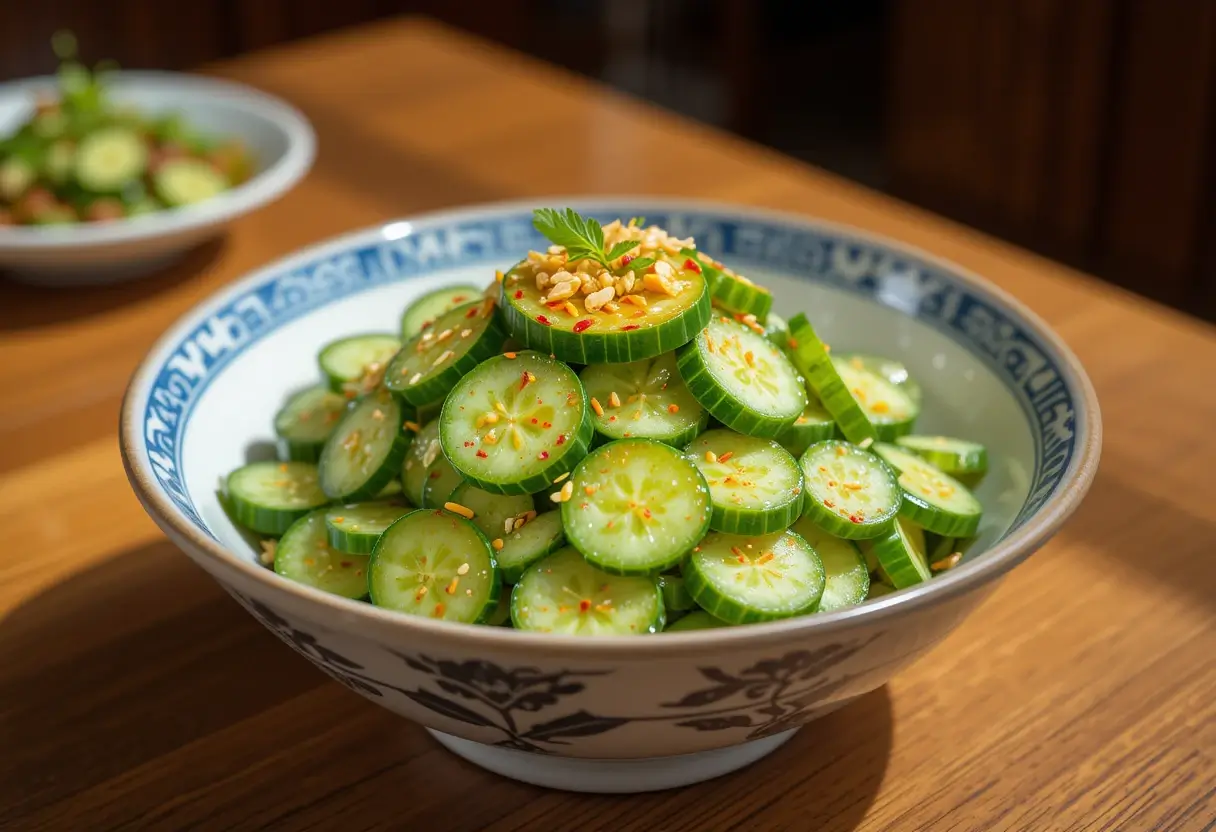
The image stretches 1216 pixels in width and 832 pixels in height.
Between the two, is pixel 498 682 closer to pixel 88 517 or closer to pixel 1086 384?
pixel 1086 384

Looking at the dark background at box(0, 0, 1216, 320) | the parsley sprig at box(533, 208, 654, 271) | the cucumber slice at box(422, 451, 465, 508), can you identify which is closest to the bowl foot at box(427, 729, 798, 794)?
the cucumber slice at box(422, 451, 465, 508)

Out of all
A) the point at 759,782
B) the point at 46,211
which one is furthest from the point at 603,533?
the point at 46,211

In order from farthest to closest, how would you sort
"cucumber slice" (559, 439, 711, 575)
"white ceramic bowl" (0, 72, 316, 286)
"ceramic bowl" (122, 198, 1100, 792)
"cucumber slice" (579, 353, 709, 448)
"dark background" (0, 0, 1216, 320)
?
"dark background" (0, 0, 1216, 320), "white ceramic bowl" (0, 72, 316, 286), "cucumber slice" (579, 353, 709, 448), "cucumber slice" (559, 439, 711, 575), "ceramic bowl" (122, 198, 1100, 792)

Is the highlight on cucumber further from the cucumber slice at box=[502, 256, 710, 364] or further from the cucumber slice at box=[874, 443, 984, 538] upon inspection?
the cucumber slice at box=[874, 443, 984, 538]

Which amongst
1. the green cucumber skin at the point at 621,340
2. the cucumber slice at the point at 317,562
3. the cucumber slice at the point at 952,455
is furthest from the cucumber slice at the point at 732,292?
the cucumber slice at the point at 317,562

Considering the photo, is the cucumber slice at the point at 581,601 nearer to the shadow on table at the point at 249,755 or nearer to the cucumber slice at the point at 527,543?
the cucumber slice at the point at 527,543

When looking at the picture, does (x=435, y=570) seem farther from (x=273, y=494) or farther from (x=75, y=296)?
(x=75, y=296)

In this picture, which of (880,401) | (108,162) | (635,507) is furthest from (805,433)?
(108,162)
